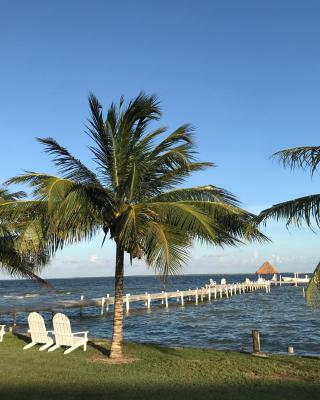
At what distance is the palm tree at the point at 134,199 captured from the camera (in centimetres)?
1135

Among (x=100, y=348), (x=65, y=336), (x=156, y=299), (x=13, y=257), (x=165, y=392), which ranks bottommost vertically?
(x=165, y=392)

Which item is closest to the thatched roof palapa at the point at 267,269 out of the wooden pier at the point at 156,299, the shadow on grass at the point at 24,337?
the wooden pier at the point at 156,299

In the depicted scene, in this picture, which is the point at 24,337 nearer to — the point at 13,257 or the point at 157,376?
the point at 13,257

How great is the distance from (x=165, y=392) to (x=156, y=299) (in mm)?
47613

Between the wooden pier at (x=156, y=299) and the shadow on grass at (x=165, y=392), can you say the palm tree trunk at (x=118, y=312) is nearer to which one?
the shadow on grass at (x=165, y=392)

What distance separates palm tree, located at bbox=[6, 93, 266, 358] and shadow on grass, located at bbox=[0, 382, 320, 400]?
2839mm

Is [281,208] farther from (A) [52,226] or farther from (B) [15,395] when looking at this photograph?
(B) [15,395]

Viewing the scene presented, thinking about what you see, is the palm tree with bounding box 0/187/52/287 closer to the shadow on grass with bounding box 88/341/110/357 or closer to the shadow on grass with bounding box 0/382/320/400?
the shadow on grass with bounding box 88/341/110/357

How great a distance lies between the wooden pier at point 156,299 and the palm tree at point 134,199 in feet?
61.6

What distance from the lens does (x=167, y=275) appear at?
1057 cm

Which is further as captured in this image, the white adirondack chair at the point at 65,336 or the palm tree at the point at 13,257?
the palm tree at the point at 13,257

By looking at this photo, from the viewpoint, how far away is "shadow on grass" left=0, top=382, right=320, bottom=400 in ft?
28.7

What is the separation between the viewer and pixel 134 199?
40.9 ft

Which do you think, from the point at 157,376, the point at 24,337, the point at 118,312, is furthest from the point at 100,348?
the point at 24,337
